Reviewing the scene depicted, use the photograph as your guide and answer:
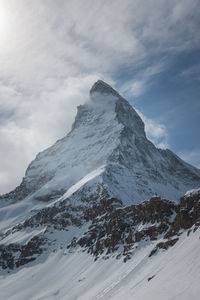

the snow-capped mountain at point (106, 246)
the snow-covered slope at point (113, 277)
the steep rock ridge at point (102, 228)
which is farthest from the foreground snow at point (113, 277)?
the steep rock ridge at point (102, 228)

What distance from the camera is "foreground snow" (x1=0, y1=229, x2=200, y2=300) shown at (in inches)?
816

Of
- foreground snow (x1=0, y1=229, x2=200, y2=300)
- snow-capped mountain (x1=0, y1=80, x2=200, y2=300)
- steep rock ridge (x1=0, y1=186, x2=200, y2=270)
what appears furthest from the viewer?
steep rock ridge (x1=0, y1=186, x2=200, y2=270)

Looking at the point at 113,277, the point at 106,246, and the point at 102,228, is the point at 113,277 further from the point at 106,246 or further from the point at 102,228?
the point at 102,228

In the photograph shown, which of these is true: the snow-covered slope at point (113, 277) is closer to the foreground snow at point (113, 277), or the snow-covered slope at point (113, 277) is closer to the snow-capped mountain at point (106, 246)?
the foreground snow at point (113, 277)

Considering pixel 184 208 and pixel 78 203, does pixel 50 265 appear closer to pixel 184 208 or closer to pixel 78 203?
pixel 78 203

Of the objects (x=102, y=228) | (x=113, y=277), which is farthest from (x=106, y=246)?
(x=113, y=277)

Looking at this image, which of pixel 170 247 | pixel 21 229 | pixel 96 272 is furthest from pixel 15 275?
pixel 170 247

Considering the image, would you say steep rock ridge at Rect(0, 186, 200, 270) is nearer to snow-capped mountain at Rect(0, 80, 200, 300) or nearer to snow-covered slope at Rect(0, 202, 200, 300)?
snow-capped mountain at Rect(0, 80, 200, 300)

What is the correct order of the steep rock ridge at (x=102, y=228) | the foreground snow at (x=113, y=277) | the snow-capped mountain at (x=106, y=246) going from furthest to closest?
the steep rock ridge at (x=102, y=228), the snow-capped mountain at (x=106, y=246), the foreground snow at (x=113, y=277)

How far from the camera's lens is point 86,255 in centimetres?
5931

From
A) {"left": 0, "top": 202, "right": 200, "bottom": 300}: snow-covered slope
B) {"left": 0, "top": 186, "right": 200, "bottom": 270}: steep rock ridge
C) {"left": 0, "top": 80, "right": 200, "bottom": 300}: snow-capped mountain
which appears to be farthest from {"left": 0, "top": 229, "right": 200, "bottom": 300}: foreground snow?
{"left": 0, "top": 186, "right": 200, "bottom": 270}: steep rock ridge

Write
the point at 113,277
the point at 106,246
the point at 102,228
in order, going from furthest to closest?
1. the point at 102,228
2. the point at 106,246
3. the point at 113,277

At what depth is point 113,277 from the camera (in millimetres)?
38969

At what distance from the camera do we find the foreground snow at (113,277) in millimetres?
→ 20734
